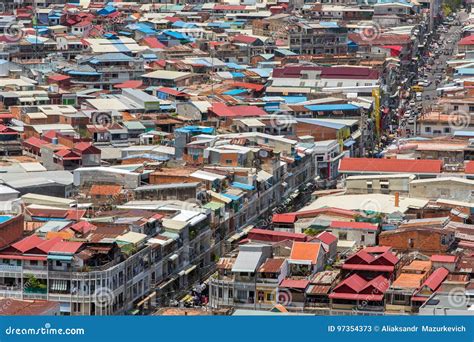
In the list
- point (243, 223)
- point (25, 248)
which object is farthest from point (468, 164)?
point (25, 248)

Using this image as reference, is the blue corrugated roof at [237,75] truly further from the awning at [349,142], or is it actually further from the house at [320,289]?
the house at [320,289]

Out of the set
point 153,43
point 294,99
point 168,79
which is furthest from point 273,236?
point 153,43

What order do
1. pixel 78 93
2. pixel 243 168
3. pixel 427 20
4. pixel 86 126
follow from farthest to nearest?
pixel 427 20 → pixel 78 93 → pixel 86 126 → pixel 243 168

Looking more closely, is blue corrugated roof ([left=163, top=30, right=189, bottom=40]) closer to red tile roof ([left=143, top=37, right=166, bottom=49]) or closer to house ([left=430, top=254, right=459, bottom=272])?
red tile roof ([left=143, top=37, right=166, bottom=49])

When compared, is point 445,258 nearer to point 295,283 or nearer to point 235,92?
point 295,283

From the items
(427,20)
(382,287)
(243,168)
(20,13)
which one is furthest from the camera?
(427,20)

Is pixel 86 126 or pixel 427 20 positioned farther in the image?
pixel 427 20

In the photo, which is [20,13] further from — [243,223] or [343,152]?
[243,223]
